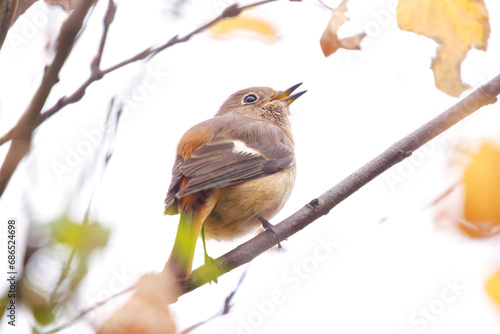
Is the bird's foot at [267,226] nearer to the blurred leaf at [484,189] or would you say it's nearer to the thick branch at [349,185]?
the thick branch at [349,185]

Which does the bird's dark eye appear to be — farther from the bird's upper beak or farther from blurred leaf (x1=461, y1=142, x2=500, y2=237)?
blurred leaf (x1=461, y1=142, x2=500, y2=237)

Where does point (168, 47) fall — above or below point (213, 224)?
above

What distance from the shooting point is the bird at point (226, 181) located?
378 cm

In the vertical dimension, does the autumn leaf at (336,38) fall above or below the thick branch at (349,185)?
above

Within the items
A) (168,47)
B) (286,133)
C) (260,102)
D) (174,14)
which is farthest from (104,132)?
(260,102)

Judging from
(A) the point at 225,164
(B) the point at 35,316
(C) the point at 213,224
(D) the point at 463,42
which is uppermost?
(B) the point at 35,316

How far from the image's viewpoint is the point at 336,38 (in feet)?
9.92

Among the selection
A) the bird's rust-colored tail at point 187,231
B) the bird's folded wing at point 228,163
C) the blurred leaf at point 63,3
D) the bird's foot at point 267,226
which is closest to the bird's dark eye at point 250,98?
the bird's folded wing at point 228,163

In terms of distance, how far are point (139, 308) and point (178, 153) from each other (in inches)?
113

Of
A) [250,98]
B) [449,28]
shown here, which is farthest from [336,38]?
[250,98]

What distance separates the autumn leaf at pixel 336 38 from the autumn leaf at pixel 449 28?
1.14ft

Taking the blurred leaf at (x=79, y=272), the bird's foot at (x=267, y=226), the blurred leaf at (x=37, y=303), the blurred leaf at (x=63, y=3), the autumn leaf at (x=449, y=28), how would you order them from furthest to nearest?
the bird's foot at (x=267, y=226)
the autumn leaf at (x=449, y=28)
the blurred leaf at (x=63, y=3)
the blurred leaf at (x=79, y=272)
the blurred leaf at (x=37, y=303)

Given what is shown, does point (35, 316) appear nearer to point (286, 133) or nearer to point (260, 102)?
point (286, 133)

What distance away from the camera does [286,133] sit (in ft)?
18.6
